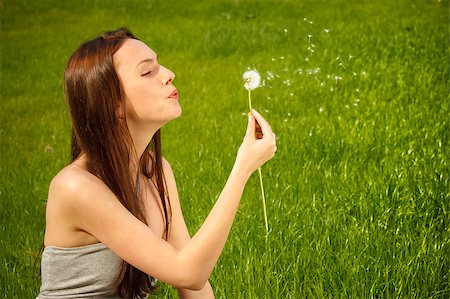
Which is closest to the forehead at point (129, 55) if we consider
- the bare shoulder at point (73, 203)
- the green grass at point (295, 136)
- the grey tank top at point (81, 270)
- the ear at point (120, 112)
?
the ear at point (120, 112)

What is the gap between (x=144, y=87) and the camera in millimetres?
2354

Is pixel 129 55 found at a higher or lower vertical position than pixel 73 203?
higher

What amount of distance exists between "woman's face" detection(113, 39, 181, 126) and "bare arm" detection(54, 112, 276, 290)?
0.74ft

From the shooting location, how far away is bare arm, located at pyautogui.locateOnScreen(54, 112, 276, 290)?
219cm

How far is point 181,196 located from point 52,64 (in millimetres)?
3989

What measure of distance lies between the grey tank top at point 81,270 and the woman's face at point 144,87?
1.29ft

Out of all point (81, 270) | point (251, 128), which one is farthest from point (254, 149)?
point (81, 270)

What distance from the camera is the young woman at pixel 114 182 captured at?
2240mm

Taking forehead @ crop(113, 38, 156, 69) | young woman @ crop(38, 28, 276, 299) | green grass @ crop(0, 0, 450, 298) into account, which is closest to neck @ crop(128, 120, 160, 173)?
young woman @ crop(38, 28, 276, 299)

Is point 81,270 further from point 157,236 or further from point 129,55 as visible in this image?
point 129,55

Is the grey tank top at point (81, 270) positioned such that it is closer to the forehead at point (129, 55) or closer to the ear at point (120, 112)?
the ear at point (120, 112)

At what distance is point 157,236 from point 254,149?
0.35 metres

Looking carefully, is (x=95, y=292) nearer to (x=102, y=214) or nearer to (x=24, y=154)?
(x=102, y=214)

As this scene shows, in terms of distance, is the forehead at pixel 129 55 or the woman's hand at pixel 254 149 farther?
the forehead at pixel 129 55
